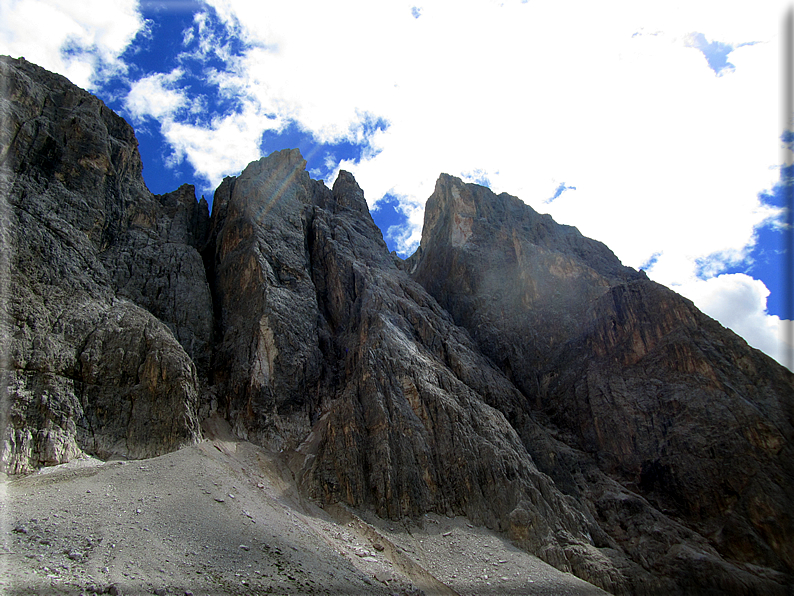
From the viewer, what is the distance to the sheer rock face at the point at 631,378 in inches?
1735

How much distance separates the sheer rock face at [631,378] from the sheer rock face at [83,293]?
35665 mm

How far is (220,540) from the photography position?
98.3ft

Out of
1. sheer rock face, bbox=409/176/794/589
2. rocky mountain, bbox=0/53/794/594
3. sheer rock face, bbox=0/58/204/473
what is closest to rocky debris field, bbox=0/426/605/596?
rocky mountain, bbox=0/53/794/594

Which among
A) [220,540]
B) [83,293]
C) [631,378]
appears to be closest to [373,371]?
[220,540]

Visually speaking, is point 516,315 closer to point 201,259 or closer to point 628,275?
point 628,275

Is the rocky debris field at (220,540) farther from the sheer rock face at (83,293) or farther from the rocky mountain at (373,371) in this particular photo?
the sheer rock face at (83,293)

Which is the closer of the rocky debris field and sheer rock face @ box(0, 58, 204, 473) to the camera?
the rocky debris field

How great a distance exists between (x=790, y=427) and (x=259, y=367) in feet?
164

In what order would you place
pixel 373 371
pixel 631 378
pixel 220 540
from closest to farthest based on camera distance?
pixel 220 540
pixel 373 371
pixel 631 378

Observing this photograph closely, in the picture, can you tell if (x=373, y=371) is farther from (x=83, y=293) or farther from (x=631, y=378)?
Result: (x=631, y=378)

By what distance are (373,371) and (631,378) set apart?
2847cm

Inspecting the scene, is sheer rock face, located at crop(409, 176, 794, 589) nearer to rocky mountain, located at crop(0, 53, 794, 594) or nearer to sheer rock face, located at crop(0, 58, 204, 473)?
rocky mountain, located at crop(0, 53, 794, 594)

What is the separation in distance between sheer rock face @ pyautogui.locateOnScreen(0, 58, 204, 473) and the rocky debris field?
3.42 meters

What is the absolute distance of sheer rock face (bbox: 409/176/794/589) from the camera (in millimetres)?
44062
